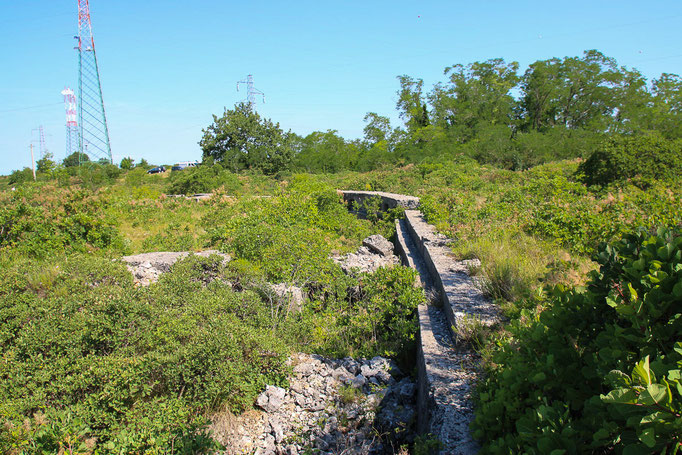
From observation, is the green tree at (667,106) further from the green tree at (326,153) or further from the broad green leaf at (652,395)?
the broad green leaf at (652,395)

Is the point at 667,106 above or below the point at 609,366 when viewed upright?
above

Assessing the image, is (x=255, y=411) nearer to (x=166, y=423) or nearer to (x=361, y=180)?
(x=166, y=423)

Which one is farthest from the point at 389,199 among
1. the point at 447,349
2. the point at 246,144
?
the point at 246,144

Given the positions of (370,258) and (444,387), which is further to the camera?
(370,258)

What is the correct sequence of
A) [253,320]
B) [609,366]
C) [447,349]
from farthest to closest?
[253,320]
[447,349]
[609,366]

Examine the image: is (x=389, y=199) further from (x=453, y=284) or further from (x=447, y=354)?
(x=447, y=354)

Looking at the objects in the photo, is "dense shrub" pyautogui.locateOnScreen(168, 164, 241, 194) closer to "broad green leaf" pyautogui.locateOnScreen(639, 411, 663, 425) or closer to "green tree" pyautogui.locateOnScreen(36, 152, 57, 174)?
"green tree" pyautogui.locateOnScreen(36, 152, 57, 174)

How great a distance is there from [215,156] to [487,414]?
35.8 meters

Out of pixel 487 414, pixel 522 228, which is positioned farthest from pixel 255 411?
pixel 522 228

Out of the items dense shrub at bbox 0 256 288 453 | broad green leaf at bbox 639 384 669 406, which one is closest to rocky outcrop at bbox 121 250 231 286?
dense shrub at bbox 0 256 288 453

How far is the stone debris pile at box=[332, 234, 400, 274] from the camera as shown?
26.1 feet

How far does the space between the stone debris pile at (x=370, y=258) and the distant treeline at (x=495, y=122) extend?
18.5 metres

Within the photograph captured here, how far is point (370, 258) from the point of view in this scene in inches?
356

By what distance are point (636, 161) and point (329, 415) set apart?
11.6 m
